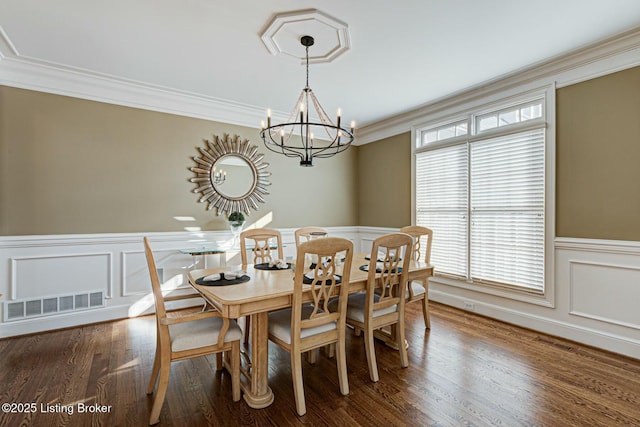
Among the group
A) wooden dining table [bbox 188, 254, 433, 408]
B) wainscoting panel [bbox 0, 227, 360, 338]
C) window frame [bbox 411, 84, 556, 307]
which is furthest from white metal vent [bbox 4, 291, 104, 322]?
window frame [bbox 411, 84, 556, 307]

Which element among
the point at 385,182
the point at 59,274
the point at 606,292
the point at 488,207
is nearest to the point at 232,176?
the point at 59,274

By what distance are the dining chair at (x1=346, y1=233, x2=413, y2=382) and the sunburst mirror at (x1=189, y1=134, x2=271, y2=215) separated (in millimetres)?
2431

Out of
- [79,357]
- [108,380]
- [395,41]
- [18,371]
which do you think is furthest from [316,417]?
[395,41]

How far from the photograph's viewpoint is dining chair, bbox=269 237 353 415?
6.27 ft

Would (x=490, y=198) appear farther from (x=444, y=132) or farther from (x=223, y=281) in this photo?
(x=223, y=281)

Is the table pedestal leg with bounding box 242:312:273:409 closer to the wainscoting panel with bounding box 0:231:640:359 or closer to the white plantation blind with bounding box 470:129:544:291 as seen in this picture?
the wainscoting panel with bounding box 0:231:640:359

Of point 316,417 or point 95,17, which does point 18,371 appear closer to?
point 316,417

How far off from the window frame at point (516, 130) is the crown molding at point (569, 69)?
0.07m

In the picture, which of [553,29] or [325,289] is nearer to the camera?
[325,289]

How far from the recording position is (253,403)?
6.55 ft

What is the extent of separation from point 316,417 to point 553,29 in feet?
11.2

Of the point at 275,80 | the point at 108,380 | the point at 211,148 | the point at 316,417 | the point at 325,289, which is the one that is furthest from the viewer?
the point at 211,148

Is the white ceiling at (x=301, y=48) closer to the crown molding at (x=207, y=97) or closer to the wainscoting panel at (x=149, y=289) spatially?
the crown molding at (x=207, y=97)

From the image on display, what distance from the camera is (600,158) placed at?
2840 mm
